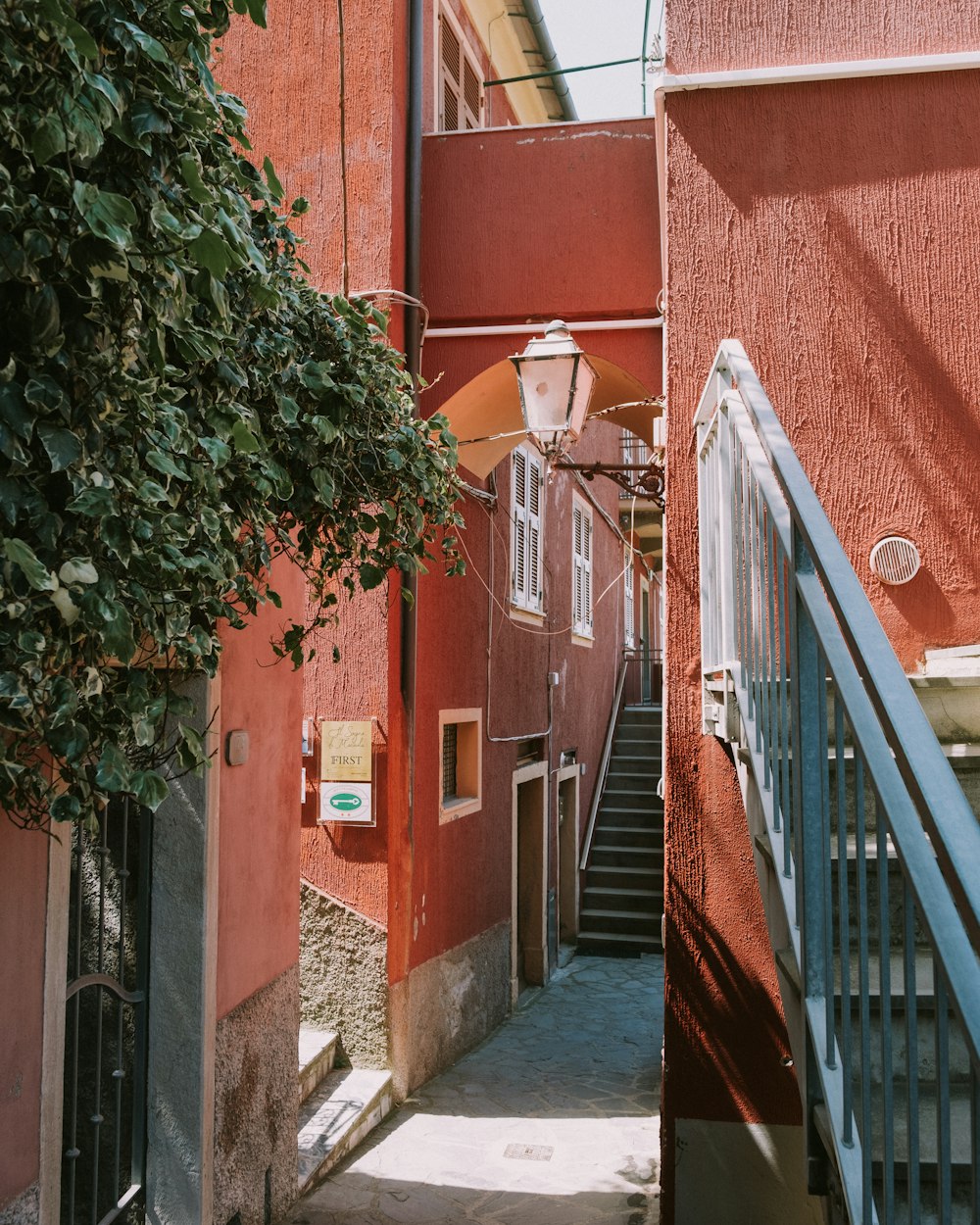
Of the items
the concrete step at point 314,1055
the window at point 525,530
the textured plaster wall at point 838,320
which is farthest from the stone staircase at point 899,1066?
the window at point 525,530

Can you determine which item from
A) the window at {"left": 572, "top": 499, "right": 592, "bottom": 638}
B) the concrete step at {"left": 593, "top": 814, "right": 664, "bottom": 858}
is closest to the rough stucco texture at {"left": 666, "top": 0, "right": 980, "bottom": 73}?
the window at {"left": 572, "top": 499, "right": 592, "bottom": 638}

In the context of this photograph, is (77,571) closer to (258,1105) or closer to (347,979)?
(258,1105)

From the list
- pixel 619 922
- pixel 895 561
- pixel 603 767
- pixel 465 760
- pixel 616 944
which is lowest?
pixel 616 944

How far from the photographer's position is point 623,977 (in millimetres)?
12055

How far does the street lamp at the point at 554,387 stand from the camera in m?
6.00

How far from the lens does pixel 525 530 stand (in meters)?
11.7

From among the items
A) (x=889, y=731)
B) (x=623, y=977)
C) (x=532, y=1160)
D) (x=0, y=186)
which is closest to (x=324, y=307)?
(x=0, y=186)

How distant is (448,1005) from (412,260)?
5804mm

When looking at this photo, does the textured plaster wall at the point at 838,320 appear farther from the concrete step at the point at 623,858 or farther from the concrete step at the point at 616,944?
the concrete step at the point at 623,858

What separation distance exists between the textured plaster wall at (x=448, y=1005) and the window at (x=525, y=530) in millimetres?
3455

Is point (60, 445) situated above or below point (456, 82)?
below

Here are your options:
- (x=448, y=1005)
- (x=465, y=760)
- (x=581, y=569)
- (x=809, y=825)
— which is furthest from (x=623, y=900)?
(x=809, y=825)

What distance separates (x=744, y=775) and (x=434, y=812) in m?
5.35

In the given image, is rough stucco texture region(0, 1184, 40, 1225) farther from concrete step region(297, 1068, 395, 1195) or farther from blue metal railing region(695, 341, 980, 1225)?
concrete step region(297, 1068, 395, 1195)
